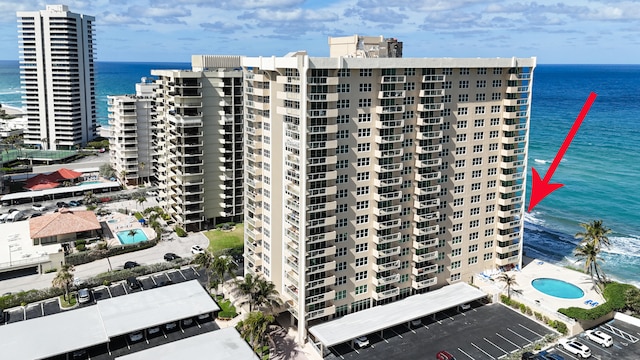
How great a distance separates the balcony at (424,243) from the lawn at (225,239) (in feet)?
124

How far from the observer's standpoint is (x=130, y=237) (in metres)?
106

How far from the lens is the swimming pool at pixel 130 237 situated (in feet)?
341

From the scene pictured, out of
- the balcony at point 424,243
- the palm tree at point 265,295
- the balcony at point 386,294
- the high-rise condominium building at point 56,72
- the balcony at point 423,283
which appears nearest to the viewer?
the palm tree at point 265,295

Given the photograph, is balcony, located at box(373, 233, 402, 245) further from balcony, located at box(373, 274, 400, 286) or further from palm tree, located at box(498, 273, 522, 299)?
palm tree, located at box(498, 273, 522, 299)

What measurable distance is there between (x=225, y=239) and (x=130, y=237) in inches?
749

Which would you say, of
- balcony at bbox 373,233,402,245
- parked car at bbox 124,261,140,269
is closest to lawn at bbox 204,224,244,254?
parked car at bbox 124,261,140,269

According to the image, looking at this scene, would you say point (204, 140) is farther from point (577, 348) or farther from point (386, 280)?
point (577, 348)

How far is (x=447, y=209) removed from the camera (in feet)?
256

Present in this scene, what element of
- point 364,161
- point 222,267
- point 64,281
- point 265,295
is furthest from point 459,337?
point 64,281

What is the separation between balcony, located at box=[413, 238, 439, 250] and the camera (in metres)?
74.9

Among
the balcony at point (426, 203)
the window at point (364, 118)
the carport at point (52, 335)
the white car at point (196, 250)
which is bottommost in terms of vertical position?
the carport at point (52, 335)

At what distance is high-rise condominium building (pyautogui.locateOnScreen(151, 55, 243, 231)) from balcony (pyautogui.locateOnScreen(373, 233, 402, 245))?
47.7 m

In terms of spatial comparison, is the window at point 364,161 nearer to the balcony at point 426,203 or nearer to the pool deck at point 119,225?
the balcony at point 426,203

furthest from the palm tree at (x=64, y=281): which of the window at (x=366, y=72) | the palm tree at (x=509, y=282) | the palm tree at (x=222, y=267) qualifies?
the palm tree at (x=509, y=282)
